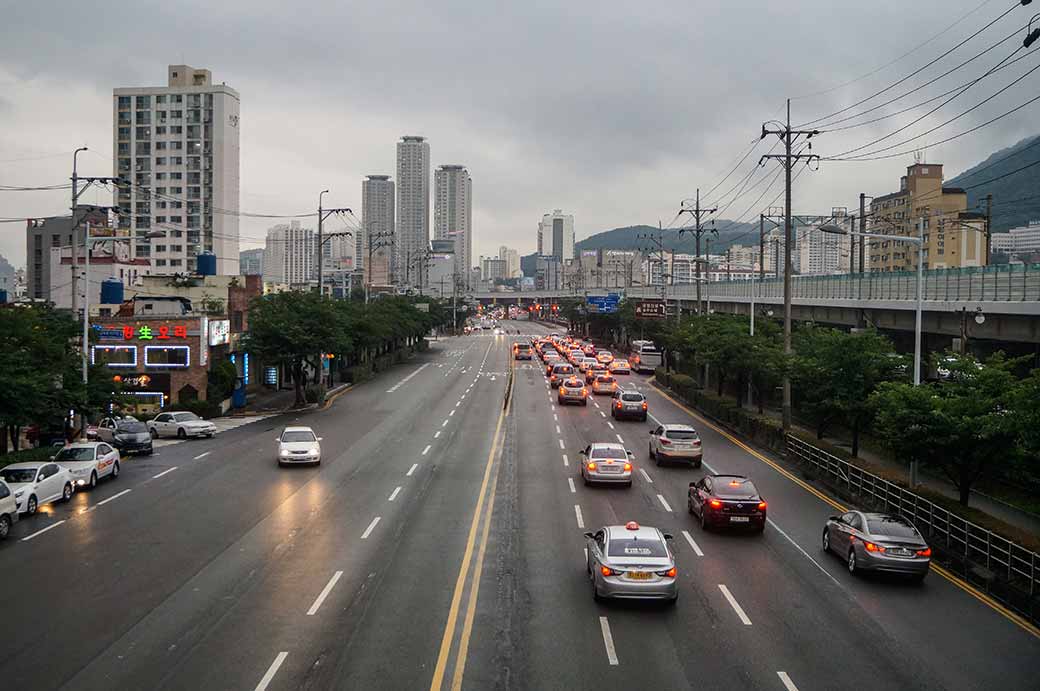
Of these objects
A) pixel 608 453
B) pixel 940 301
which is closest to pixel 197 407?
pixel 608 453

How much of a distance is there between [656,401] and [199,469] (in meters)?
33.5

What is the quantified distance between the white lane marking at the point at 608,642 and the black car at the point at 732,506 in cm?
781

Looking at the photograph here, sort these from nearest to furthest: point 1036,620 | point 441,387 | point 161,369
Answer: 1. point 1036,620
2. point 161,369
3. point 441,387

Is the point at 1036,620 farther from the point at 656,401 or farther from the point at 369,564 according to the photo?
the point at 656,401

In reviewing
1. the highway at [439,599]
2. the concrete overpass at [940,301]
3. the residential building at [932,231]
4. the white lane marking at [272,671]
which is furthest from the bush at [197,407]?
the residential building at [932,231]

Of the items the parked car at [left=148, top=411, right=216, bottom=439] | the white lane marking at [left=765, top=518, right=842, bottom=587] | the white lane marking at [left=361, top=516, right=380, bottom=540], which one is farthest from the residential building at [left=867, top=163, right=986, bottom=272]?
the white lane marking at [left=361, top=516, right=380, bottom=540]

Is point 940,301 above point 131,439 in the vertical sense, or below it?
above

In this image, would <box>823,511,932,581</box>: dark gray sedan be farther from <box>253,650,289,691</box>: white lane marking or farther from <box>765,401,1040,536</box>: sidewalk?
<box>253,650,289,691</box>: white lane marking

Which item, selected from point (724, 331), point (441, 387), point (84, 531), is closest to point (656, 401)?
point (724, 331)

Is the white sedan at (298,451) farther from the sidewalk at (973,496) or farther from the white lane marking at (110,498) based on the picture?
the sidewalk at (973,496)

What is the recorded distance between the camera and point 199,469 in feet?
108

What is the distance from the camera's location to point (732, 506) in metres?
22.6

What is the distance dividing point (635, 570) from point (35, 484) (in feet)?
58.5

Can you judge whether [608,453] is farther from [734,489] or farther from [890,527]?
[890,527]
